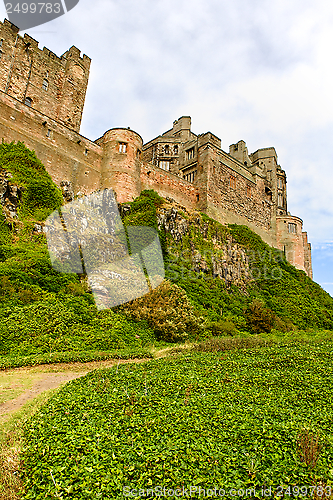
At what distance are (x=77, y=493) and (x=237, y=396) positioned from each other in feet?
11.3

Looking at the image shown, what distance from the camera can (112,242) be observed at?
2070 cm

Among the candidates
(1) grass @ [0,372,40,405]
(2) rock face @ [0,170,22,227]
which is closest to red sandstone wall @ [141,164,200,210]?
(2) rock face @ [0,170,22,227]

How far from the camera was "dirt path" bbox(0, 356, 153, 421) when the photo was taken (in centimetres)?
652

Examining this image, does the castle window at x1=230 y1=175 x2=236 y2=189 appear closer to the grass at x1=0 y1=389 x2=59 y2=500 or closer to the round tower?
the round tower

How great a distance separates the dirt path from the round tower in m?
16.6

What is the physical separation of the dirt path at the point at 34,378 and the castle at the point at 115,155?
631 inches

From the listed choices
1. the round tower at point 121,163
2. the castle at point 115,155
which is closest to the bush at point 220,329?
the round tower at point 121,163

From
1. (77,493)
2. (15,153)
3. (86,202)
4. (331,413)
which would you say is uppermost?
(15,153)

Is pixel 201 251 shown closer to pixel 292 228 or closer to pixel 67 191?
pixel 67 191

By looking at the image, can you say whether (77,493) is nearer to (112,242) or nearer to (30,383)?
(30,383)

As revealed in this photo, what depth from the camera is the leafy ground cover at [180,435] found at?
11.6 feet

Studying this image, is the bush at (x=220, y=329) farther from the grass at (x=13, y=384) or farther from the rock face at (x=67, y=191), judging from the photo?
the rock face at (x=67, y=191)

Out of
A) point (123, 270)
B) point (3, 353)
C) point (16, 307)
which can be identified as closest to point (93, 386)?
point (3, 353)

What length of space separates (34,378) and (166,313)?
26.0 ft
